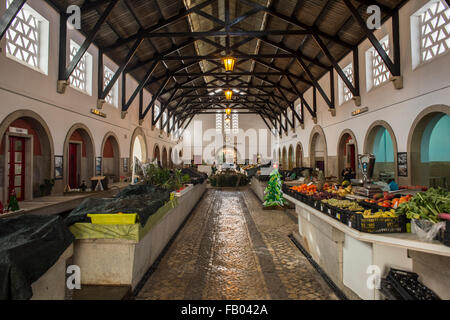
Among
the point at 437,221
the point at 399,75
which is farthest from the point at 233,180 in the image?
the point at 437,221

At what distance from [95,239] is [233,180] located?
11283mm

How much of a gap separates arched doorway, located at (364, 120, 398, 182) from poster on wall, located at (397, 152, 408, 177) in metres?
0.83

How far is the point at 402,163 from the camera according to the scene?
256 inches

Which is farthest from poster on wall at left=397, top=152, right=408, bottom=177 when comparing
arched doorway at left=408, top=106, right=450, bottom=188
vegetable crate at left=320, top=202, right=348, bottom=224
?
vegetable crate at left=320, top=202, right=348, bottom=224

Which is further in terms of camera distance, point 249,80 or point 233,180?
point 249,80

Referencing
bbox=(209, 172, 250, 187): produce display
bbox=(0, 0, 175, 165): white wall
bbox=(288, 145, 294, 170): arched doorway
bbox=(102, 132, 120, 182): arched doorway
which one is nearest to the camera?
bbox=(0, 0, 175, 165): white wall

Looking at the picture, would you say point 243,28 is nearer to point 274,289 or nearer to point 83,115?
point 83,115

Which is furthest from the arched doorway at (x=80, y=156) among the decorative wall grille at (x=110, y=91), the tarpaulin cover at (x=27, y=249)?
the tarpaulin cover at (x=27, y=249)

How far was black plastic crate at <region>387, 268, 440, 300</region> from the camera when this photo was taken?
204 cm

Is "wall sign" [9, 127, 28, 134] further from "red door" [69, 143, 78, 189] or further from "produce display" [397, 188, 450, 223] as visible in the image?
"produce display" [397, 188, 450, 223]

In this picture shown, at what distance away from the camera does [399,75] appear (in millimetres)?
6422

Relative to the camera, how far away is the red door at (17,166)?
559 centimetres

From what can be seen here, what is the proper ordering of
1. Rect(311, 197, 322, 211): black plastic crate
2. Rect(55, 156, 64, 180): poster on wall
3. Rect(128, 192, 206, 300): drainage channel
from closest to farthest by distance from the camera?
Rect(128, 192, 206, 300): drainage channel, Rect(311, 197, 322, 211): black plastic crate, Rect(55, 156, 64, 180): poster on wall

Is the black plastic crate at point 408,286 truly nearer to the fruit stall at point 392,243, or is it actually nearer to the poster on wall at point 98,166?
the fruit stall at point 392,243
